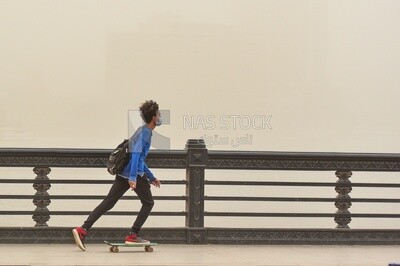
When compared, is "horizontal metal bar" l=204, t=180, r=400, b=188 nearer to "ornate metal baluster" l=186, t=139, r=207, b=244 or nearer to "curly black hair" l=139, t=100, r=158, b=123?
"ornate metal baluster" l=186, t=139, r=207, b=244

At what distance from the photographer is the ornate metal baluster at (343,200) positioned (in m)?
11.8

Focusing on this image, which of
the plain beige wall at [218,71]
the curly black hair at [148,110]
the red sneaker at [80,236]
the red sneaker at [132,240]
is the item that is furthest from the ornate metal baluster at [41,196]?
the curly black hair at [148,110]

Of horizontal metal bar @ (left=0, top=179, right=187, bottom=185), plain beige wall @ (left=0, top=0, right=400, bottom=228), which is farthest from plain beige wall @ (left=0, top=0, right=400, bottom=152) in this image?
horizontal metal bar @ (left=0, top=179, right=187, bottom=185)

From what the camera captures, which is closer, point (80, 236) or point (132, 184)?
point (132, 184)

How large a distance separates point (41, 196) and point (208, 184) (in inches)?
69.6

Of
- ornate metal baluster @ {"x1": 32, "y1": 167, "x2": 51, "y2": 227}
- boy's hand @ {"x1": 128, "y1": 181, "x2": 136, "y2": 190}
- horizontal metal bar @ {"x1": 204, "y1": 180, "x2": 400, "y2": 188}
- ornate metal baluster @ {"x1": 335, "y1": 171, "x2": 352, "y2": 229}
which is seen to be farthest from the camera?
ornate metal baluster @ {"x1": 335, "y1": 171, "x2": 352, "y2": 229}

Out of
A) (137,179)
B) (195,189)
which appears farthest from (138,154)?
(195,189)

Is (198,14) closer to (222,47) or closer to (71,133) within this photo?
(222,47)

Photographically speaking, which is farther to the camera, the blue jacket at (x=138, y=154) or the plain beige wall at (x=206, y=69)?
the plain beige wall at (x=206, y=69)

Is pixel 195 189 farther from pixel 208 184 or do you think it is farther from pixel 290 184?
pixel 290 184

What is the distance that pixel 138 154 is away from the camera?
1041cm

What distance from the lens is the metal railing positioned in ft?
36.6

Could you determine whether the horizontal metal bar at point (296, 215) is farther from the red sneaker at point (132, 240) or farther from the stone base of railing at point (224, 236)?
the red sneaker at point (132, 240)

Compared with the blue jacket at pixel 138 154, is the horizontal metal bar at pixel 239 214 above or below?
below
